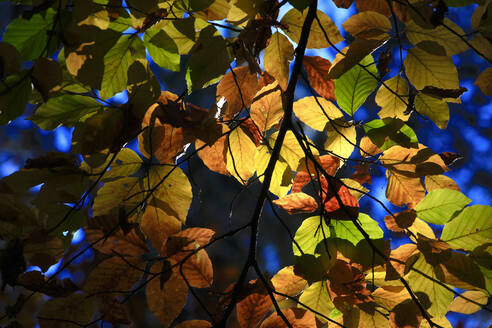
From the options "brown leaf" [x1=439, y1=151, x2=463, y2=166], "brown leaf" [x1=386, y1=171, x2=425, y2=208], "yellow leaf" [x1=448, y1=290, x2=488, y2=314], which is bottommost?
"yellow leaf" [x1=448, y1=290, x2=488, y2=314]

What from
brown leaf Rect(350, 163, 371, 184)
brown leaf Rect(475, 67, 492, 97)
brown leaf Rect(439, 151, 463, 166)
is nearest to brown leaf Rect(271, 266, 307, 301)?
brown leaf Rect(350, 163, 371, 184)

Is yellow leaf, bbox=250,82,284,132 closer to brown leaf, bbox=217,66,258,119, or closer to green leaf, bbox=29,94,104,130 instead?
brown leaf, bbox=217,66,258,119

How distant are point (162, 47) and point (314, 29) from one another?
27 centimetres

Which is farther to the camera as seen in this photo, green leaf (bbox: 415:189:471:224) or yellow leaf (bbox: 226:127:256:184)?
yellow leaf (bbox: 226:127:256:184)

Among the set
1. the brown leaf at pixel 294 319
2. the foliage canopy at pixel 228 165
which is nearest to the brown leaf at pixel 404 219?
the foliage canopy at pixel 228 165

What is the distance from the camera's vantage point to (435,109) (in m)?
0.60

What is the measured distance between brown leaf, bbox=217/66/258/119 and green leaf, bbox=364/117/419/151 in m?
0.22

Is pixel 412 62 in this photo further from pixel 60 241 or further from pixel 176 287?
pixel 60 241

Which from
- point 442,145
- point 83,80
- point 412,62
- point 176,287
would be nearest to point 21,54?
point 83,80

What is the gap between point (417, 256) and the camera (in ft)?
1.75

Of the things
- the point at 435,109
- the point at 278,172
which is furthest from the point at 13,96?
the point at 435,109

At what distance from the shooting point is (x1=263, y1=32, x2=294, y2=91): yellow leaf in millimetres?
605

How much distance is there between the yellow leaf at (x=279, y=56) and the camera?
0.61 meters

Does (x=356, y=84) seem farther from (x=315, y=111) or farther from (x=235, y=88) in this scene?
(x=235, y=88)
